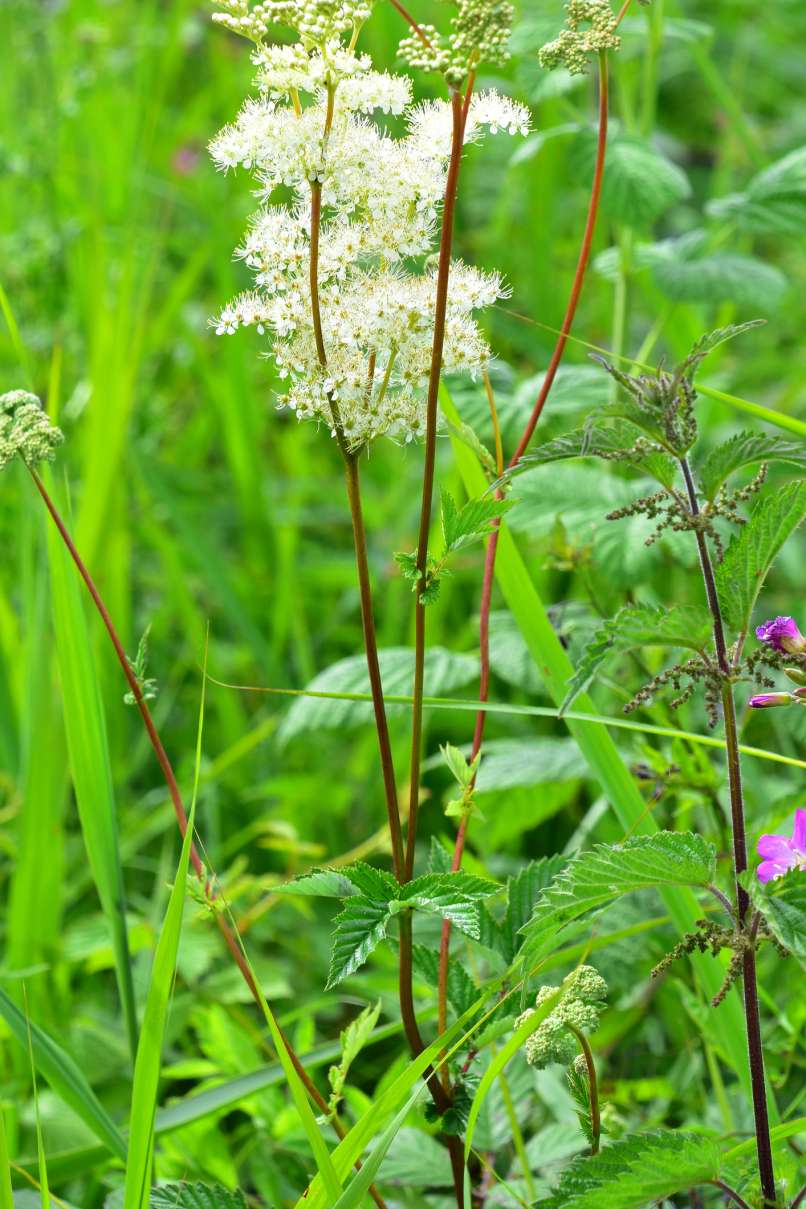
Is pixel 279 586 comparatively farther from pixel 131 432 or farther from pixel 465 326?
pixel 465 326

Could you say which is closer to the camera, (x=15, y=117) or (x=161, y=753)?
(x=161, y=753)

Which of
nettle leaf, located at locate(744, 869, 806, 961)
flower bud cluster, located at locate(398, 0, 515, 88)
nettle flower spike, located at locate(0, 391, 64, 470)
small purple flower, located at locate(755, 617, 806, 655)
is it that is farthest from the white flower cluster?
nettle leaf, located at locate(744, 869, 806, 961)

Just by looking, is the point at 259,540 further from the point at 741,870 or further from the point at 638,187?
the point at 741,870

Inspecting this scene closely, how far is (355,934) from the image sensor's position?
1.01 metres

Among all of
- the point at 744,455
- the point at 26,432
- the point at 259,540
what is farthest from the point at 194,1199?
the point at 259,540

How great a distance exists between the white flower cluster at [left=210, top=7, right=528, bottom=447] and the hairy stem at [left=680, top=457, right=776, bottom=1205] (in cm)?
24

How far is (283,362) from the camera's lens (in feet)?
3.43

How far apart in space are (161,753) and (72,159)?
264 cm

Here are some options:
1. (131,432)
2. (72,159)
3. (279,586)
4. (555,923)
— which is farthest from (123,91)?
(555,923)

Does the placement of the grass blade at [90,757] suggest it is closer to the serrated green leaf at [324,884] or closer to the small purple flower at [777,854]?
the serrated green leaf at [324,884]

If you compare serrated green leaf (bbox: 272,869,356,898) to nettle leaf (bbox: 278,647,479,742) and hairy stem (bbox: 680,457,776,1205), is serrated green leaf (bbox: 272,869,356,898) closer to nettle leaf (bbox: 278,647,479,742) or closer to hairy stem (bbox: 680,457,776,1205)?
hairy stem (bbox: 680,457,776,1205)

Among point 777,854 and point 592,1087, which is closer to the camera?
point 592,1087

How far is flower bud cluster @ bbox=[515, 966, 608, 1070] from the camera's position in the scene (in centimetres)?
103

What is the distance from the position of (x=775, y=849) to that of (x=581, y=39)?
0.74 metres
